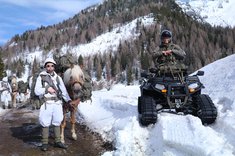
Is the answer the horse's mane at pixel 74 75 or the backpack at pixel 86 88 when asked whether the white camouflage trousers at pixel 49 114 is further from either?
the backpack at pixel 86 88

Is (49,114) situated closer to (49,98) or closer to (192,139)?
(49,98)

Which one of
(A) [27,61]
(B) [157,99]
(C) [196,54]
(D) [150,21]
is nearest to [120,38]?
(D) [150,21]

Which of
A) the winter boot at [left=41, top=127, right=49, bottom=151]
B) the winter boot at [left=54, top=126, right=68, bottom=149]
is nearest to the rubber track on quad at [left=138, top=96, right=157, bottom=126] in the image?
the winter boot at [left=54, top=126, right=68, bottom=149]

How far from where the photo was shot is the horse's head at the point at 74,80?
25.8 ft

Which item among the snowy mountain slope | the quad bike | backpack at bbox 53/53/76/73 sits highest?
the snowy mountain slope

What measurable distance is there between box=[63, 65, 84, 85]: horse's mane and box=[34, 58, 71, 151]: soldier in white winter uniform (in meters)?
0.37

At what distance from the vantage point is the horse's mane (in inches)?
312

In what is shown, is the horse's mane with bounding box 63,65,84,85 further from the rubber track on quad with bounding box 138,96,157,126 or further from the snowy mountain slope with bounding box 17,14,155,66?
the snowy mountain slope with bounding box 17,14,155,66

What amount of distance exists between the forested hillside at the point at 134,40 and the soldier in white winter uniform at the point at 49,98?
3485 inches

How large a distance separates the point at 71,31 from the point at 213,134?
175 metres

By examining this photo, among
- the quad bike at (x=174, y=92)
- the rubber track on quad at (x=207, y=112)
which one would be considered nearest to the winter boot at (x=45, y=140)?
the quad bike at (x=174, y=92)

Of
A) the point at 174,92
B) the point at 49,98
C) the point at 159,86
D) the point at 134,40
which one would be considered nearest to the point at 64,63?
the point at 49,98

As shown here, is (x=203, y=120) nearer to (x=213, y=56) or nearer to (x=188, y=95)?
(x=188, y=95)

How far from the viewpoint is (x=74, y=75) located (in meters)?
7.92
